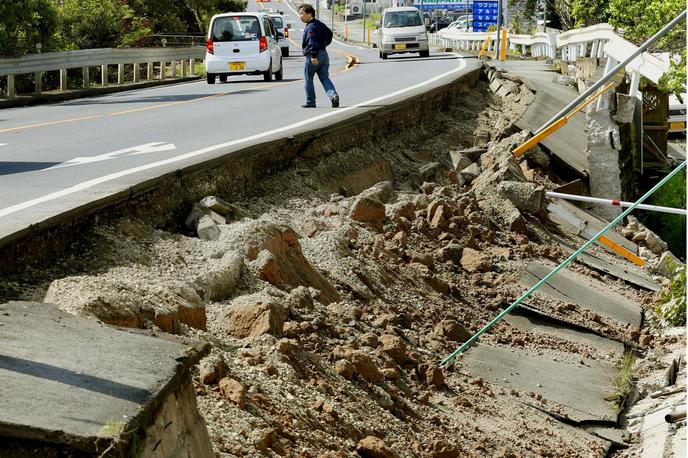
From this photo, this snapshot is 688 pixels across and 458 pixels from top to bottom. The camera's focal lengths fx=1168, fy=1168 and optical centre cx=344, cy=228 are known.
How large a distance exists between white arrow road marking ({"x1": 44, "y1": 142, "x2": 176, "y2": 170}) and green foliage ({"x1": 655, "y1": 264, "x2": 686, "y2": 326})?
5.42m

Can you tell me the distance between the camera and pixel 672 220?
76.2ft

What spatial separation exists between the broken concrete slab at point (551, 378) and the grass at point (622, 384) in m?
0.06

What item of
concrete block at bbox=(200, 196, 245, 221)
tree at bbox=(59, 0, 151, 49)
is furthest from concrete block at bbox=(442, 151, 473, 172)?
tree at bbox=(59, 0, 151, 49)

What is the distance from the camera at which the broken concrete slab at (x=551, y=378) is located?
30.5 ft

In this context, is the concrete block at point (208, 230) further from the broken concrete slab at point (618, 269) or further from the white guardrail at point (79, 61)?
the white guardrail at point (79, 61)

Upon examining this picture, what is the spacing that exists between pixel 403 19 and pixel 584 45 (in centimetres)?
1380

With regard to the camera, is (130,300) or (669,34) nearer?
(130,300)

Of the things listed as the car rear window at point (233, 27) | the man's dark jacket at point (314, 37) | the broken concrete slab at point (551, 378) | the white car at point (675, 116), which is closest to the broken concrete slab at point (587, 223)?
the man's dark jacket at point (314, 37)

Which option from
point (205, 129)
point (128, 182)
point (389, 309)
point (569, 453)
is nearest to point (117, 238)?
point (128, 182)

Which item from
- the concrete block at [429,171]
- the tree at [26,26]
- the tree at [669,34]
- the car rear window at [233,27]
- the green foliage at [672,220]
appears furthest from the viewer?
the car rear window at [233,27]

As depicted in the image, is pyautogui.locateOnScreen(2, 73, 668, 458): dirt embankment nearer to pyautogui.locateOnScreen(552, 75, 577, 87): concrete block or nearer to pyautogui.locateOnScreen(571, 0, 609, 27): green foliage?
pyautogui.locateOnScreen(552, 75, 577, 87): concrete block

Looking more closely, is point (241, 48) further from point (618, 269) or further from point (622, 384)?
point (622, 384)

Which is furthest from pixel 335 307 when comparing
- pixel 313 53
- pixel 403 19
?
pixel 403 19

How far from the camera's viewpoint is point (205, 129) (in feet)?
50.0
